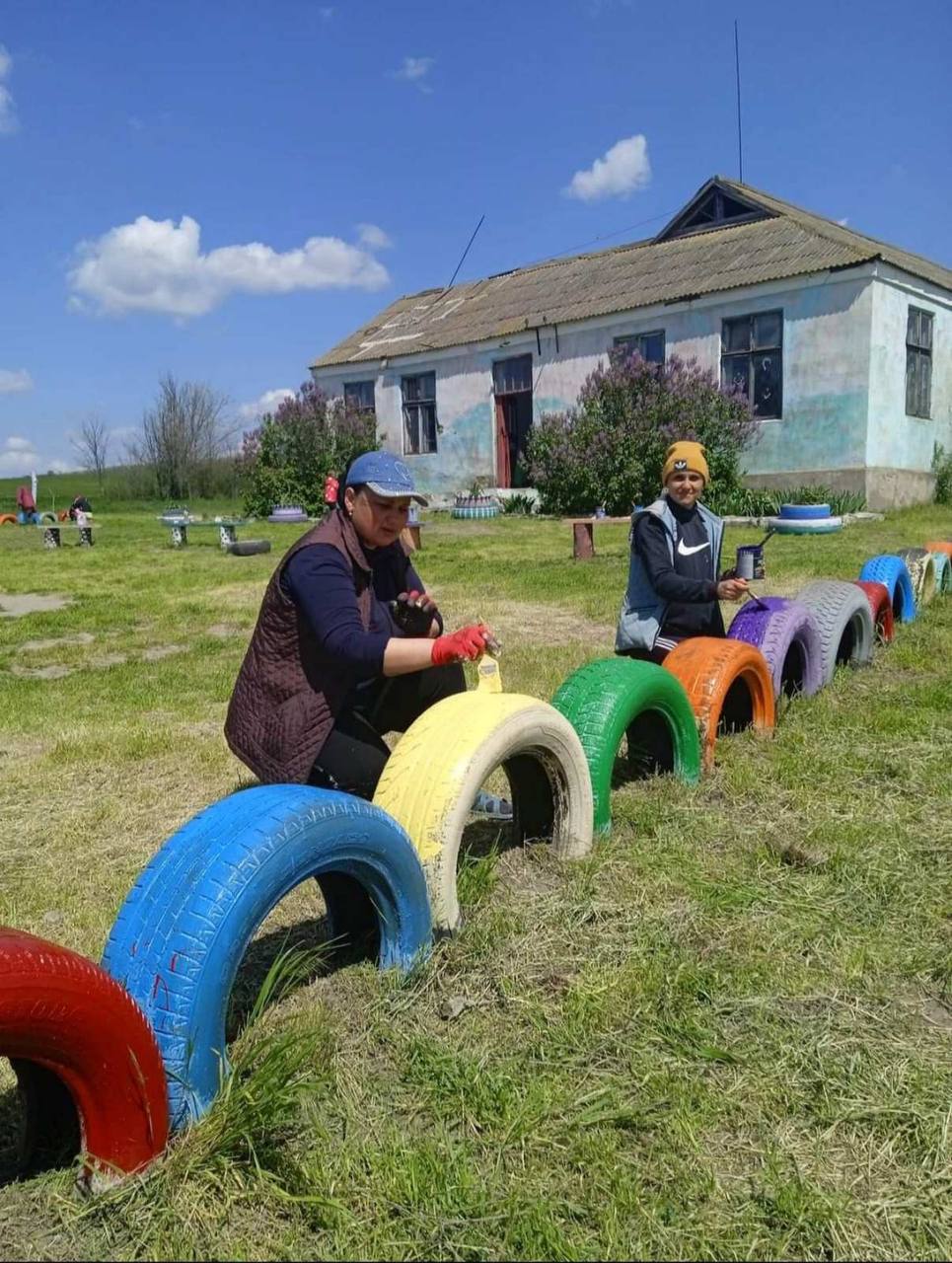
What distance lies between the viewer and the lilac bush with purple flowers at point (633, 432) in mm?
19000

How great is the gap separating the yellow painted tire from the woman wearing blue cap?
22 cm

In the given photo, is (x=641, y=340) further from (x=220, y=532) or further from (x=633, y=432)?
(x=220, y=532)

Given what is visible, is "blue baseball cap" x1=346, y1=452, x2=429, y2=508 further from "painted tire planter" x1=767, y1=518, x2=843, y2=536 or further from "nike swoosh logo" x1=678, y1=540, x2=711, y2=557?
"painted tire planter" x1=767, y1=518, x2=843, y2=536

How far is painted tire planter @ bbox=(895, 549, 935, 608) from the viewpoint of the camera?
26.6 ft

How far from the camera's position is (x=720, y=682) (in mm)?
4430

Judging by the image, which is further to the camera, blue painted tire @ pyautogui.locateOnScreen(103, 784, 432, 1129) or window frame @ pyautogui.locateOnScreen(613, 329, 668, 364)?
window frame @ pyautogui.locateOnScreen(613, 329, 668, 364)

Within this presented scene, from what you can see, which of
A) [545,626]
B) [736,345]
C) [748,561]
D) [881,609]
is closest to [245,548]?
→ [545,626]

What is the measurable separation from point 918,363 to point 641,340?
5626mm

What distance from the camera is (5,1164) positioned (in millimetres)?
2105

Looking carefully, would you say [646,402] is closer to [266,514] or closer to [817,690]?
[266,514]

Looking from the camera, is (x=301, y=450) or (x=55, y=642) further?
(x=301, y=450)

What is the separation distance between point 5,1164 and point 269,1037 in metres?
0.60

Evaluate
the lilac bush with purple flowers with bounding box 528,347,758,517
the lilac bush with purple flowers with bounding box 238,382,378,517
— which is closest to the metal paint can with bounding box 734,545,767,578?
the lilac bush with purple flowers with bounding box 528,347,758,517

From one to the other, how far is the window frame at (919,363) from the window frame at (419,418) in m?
12.0
